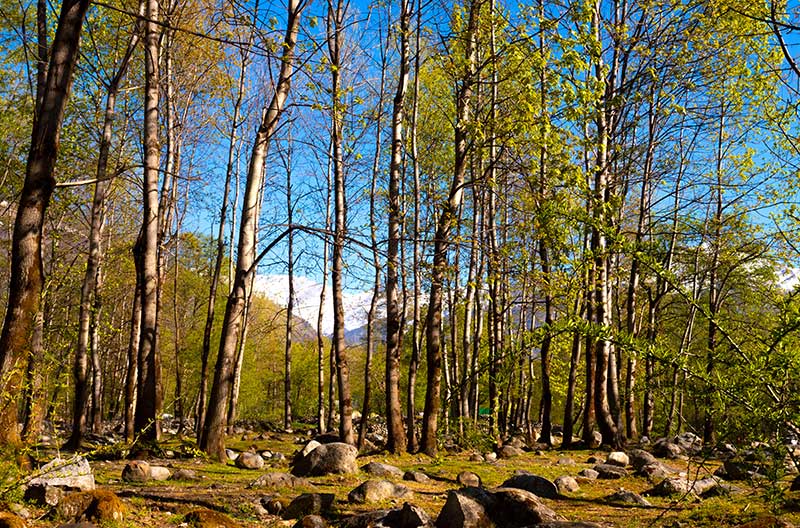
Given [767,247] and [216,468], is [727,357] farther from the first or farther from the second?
[767,247]

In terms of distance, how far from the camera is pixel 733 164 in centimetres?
2044

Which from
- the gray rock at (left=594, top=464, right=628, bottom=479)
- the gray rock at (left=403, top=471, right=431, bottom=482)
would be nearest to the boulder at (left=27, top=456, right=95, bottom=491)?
the gray rock at (left=403, top=471, right=431, bottom=482)

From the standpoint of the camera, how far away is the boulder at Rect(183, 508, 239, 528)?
216 inches

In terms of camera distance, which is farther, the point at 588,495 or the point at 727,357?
the point at 588,495

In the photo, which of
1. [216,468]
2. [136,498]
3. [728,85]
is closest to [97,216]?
[216,468]

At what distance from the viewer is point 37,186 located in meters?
4.82

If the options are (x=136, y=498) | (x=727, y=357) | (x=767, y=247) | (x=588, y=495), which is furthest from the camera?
(x=767, y=247)

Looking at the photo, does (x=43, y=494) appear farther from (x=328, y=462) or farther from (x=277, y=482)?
(x=328, y=462)

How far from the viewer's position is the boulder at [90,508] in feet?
16.7

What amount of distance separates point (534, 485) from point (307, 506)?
320 cm

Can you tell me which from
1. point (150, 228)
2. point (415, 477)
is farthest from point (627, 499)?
point (150, 228)

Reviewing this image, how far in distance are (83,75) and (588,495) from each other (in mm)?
16130

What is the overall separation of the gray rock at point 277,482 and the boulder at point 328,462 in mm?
950

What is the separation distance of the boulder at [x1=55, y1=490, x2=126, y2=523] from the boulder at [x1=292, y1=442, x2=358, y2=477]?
4364 millimetres
